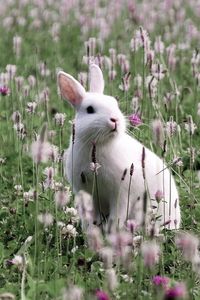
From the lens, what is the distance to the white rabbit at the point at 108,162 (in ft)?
17.2

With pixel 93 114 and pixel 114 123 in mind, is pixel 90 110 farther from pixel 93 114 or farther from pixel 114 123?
pixel 114 123

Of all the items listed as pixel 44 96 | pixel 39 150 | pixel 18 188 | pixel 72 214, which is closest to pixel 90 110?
pixel 72 214

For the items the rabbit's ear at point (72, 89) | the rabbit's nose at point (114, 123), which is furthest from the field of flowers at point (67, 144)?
the rabbit's nose at point (114, 123)

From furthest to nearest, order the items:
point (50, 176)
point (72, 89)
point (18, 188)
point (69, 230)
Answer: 1. point (18, 188)
2. point (72, 89)
3. point (69, 230)
4. point (50, 176)

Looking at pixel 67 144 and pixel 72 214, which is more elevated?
pixel 67 144

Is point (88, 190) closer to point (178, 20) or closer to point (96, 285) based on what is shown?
point (96, 285)

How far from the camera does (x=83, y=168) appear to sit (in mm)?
5438

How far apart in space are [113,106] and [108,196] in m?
0.56

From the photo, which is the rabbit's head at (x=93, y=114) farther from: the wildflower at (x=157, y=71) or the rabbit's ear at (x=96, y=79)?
the wildflower at (x=157, y=71)

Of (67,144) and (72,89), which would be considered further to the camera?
(67,144)

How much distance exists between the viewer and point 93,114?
17.4 feet

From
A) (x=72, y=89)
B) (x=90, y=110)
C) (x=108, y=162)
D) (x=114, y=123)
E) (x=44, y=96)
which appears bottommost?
(x=108, y=162)

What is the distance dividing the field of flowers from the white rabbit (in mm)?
139

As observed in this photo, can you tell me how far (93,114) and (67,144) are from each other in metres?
2.42
